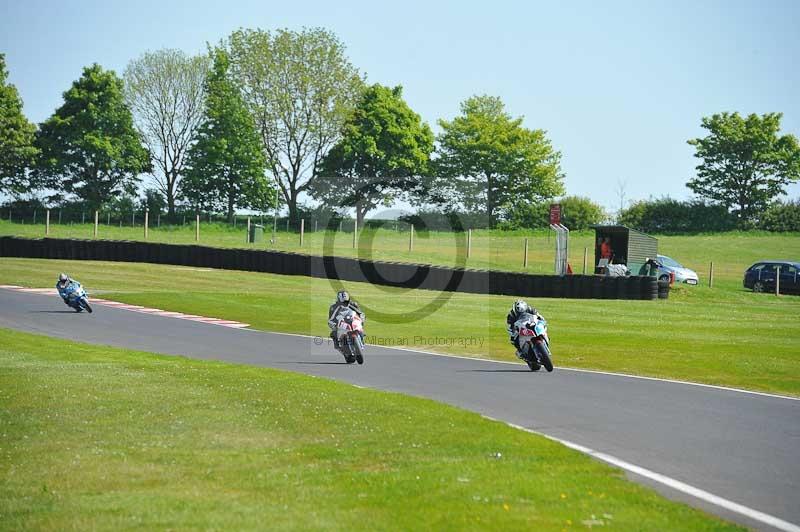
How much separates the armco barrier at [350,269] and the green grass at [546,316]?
1.93ft

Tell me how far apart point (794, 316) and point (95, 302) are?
23862mm

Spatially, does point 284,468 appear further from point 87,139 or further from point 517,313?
point 87,139

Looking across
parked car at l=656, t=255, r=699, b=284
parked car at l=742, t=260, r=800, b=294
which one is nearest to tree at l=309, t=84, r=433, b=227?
parked car at l=656, t=255, r=699, b=284

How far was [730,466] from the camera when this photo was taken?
990cm

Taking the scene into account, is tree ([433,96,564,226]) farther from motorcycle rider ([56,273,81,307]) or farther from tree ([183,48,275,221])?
motorcycle rider ([56,273,81,307])

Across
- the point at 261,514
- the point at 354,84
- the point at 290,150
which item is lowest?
the point at 261,514

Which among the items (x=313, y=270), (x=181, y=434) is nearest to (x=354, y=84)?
(x=313, y=270)

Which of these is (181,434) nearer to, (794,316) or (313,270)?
(794,316)

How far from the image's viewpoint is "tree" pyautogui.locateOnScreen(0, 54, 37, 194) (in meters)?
75.2

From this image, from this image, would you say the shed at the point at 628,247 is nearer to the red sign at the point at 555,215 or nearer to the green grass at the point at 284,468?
the red sign at the point at 555,215

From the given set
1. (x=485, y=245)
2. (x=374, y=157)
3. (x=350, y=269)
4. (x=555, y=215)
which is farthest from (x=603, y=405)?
(x=374, y=157)

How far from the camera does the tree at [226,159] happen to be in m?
83.1

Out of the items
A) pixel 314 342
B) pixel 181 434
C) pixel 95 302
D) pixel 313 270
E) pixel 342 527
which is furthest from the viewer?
pixel 313 270

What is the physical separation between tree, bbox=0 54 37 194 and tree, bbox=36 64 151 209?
1.37 m
